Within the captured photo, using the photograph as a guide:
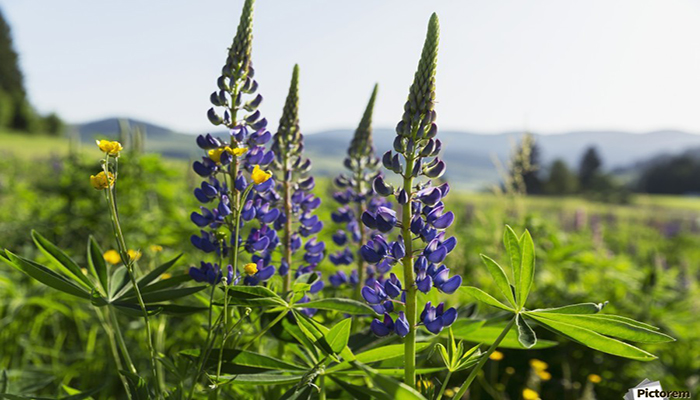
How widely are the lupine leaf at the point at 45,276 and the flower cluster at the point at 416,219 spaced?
689 mm

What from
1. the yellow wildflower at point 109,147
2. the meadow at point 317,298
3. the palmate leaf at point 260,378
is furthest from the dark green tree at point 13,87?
the palmate leaf at point 260,378

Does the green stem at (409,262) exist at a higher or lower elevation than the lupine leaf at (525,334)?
higher

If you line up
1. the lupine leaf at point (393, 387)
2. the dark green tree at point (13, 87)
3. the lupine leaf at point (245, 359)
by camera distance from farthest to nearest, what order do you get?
1. the dark green tree at point (13, 87)
2. the lupine leaf at point (245, 359)
3. the lupine leaf at point (393, 387)

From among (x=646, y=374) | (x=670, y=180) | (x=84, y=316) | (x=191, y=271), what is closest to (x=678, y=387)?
(x=646, y=374)

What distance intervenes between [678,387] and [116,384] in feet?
9.39

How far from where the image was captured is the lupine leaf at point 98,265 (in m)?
1.34

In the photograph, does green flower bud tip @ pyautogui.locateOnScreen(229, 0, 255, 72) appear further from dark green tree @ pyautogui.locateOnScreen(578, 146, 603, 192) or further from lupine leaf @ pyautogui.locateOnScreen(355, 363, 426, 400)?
dark green tree @ pyautogui.locateOnScreen(578, 146, 603, 192)

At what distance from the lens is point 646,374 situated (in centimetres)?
245

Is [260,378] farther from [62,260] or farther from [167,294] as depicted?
[62,260]

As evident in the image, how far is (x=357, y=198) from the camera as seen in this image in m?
1.93

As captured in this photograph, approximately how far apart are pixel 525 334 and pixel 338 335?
0.37 metres

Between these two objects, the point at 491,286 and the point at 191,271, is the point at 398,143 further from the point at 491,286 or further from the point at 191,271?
the point at 491,286

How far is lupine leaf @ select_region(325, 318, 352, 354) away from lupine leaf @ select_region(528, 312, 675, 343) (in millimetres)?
430

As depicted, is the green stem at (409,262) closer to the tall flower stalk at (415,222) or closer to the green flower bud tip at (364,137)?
the tall flower stalk at (415,222)
